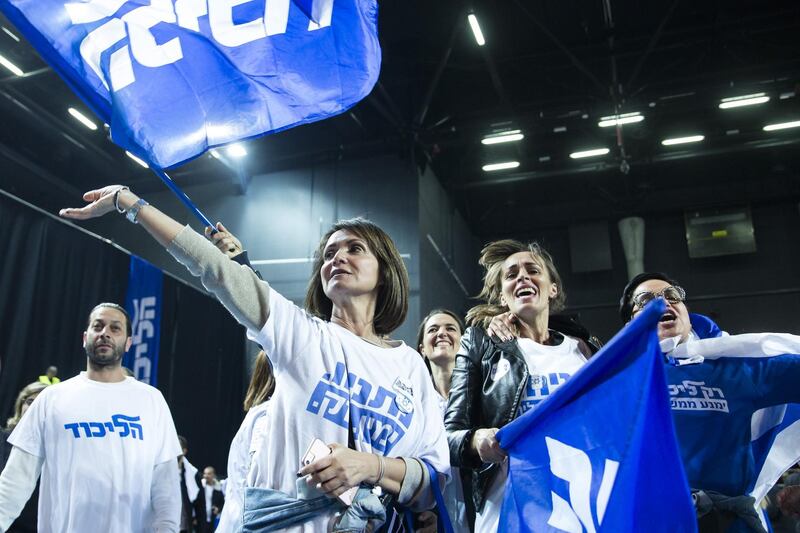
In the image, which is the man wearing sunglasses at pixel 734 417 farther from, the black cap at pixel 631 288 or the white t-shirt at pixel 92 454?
the white t-shirt at pixel 92 454

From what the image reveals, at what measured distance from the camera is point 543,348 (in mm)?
2143

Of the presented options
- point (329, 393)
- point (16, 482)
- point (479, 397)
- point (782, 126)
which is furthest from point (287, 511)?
point (782, 126)

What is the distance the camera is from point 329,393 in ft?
4.80

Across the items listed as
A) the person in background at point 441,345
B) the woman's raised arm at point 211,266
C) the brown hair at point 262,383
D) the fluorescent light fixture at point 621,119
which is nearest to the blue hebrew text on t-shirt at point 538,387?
the woman's raised arm at point 211,266

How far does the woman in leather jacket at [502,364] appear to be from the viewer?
187 cm

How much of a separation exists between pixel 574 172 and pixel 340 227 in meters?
10.8

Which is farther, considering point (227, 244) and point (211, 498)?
point (211, 498)

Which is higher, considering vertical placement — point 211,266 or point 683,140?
point 683,140

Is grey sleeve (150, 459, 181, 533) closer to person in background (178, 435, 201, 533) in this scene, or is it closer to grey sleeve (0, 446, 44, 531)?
grey sleeve (0, 446, 44, 531)

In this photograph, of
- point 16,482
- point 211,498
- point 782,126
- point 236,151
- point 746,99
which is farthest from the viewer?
point 782,126

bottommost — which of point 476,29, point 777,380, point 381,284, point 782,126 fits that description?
point 777,380

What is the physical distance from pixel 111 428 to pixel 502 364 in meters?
1.88

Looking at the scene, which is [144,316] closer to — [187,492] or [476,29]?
[187,492]

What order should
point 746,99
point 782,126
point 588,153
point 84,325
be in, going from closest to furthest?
point 84,325 < point 746,99 < point 782,126 < point 588,153
